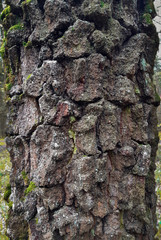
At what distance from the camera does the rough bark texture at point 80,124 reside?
87.7 inches

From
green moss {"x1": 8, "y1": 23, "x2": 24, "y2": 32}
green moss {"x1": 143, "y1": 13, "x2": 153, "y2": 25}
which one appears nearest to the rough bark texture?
green moss {"x1": 8, "y1": 23, "x2": 24, "y2": 32}

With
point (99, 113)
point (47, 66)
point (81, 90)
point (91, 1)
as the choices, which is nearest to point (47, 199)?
point (99, 113)

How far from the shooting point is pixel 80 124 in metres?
2.29

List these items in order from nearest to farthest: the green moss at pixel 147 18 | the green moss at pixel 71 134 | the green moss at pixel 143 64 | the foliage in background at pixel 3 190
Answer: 1. the green moss at pixel 71 134
2. the green moss at pixel 143 64
3. the green moss at pixel 147 18
4. the foliage in background at pixel 3 190

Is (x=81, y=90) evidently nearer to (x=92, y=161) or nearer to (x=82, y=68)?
(x=82, y=68)

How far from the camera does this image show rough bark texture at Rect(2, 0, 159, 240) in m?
2.23

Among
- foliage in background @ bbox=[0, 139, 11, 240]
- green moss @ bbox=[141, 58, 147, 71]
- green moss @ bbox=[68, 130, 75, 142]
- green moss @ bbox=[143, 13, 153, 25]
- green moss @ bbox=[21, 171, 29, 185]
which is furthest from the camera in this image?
foliage in background @ bbox=[0, 139, 11, 240]

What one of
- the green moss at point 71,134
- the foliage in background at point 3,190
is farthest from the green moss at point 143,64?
the foliage in background at point 3,190

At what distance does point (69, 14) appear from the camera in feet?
7.97

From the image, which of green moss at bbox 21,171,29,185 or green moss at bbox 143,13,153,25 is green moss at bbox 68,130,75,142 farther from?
green moss at bbox 143,13,153,25

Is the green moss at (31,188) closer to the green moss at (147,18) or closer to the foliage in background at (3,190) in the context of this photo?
the foliage in background at (3,190)

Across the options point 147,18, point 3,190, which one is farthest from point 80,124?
point 3,190

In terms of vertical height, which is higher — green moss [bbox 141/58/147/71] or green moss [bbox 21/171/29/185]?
green moss [bbox 141/58/147/71]

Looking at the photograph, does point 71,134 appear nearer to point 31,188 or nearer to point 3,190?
point 31,188
